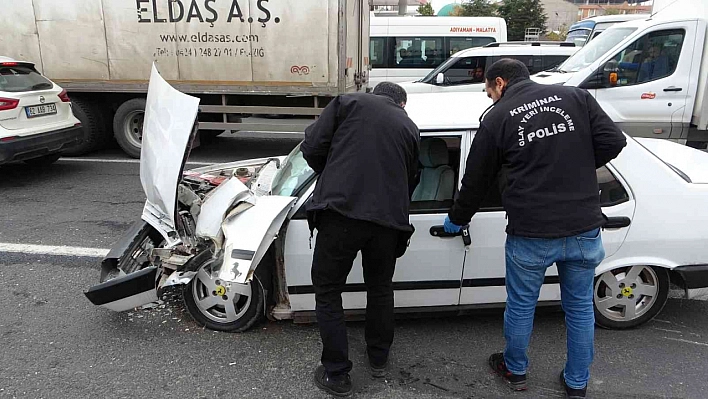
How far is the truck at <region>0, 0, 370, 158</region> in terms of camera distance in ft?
25.0

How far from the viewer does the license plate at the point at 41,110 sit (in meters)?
6.52

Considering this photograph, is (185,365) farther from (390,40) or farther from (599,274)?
(390,40)

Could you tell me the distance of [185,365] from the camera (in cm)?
305

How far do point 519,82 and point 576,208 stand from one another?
2.20ft

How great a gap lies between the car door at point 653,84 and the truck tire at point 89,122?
7674 mm

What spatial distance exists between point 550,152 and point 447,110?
3.29ft

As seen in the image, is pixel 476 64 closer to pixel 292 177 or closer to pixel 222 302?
pixel 292 177

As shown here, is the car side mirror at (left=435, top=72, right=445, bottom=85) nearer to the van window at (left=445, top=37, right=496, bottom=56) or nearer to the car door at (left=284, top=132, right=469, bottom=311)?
the van window at (left=445, top=37, right=496, bottom=56)

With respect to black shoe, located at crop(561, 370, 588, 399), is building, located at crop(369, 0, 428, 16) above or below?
above

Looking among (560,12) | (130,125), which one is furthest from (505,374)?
(560,12)

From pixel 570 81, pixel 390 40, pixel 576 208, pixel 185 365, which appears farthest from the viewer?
pixel 390 40

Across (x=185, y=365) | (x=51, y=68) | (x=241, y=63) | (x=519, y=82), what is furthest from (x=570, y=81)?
(x=51, y=68)

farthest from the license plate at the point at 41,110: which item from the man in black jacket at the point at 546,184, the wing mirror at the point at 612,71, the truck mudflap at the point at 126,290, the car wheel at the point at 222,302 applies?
the wing mirror at the point at 612,71

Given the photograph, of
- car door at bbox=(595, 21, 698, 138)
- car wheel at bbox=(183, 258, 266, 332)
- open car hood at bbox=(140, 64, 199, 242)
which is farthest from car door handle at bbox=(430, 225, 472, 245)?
car door at bbox=(595, 21, 698, 138)
